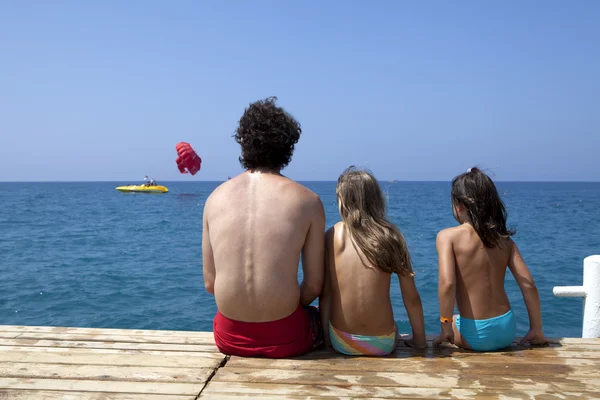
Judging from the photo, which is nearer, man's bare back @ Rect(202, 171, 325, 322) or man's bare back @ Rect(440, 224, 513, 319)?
man's bare back @ Rect(202, 171, 325, 322)

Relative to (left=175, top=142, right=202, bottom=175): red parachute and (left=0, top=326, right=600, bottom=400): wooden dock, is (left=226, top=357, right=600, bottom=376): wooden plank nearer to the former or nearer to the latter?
(left=0, top=326, right=600, bottom=400): wooden dock

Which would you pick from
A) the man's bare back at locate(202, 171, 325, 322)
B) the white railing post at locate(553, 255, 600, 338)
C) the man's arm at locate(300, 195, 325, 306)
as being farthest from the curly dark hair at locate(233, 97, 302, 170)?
the white railing post at locate(553, 255, 600, 338)

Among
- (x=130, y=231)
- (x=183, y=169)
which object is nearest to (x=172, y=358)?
(x=130, y=231)

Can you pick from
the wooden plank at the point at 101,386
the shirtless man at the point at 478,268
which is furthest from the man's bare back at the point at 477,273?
the wooden plank at the point at 101,386

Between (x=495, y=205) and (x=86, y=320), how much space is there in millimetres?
7556

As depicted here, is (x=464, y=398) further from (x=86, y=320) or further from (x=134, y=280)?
(x=134, y=280)

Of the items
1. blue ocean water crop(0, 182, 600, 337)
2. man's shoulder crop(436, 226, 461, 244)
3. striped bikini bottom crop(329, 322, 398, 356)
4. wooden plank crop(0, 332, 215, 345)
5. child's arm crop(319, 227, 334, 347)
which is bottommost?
blue ocean water crop(0, 182, 600, 337)

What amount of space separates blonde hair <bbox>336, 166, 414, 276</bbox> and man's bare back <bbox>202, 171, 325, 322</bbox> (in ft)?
0.60

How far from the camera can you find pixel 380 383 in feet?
7.72

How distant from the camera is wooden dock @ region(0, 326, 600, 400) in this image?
7.37 ft

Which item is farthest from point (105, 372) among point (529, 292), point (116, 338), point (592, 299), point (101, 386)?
point (592, 299)

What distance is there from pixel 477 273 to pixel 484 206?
0.37m

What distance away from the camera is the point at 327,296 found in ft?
9.38

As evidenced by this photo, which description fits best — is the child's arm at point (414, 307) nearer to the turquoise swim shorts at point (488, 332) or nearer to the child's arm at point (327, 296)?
the turquoise swim shorts at point (488, 332)
